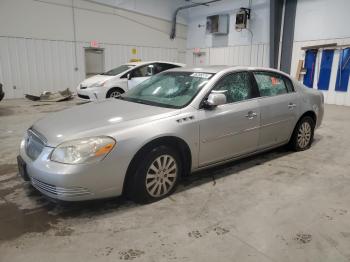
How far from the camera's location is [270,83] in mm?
3721

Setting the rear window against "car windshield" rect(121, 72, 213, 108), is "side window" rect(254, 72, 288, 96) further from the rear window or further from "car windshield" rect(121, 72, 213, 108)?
"car windshield" rect(121, 72, 213, 108)

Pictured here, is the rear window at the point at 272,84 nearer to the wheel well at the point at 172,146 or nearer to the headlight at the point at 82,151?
the wheel well at the point at 172,146

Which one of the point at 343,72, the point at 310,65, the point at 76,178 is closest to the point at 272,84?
the point at 76,178

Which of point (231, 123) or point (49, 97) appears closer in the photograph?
point (231, 123)

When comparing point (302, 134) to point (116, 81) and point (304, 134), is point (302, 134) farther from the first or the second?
point (116, 81)

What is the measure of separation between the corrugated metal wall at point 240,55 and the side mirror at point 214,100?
8662 millimetres

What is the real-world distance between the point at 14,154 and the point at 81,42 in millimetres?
7889

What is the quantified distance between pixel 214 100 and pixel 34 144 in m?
1.70

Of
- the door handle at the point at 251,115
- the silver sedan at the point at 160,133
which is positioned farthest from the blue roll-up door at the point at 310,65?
the door handle at the point at 251,115

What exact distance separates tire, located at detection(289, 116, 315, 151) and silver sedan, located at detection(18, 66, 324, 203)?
Answer: 0.62ft

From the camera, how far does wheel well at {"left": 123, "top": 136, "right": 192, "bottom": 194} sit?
250 cm

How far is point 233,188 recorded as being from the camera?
3027 millimetres

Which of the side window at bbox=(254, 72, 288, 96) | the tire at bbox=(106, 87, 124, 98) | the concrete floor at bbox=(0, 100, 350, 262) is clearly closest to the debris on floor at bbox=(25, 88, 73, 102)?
the tire at bbox=(106, 87, 124, 98)

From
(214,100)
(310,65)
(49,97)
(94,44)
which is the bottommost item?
(49,97)
